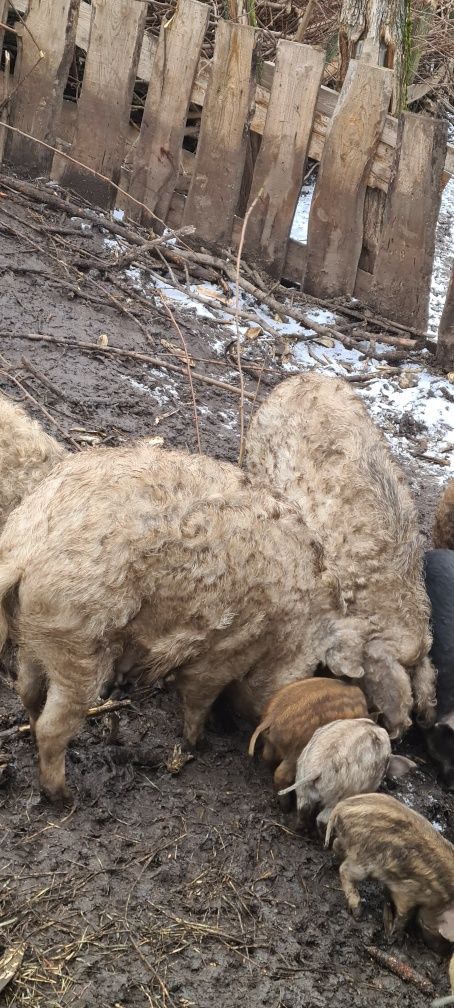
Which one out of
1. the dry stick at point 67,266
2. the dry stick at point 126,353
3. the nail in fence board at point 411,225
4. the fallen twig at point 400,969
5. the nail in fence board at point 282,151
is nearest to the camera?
the fallen twig at point 400,969

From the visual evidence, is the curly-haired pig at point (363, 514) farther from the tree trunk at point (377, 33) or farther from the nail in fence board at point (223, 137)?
the tree trunk at point (377, 33)

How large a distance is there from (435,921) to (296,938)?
0.50m

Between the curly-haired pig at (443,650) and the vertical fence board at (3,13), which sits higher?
the vertical fence board at (3,13)

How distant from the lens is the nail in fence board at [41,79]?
8.22m

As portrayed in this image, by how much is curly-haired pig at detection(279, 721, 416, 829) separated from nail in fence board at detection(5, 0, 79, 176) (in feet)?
20.1

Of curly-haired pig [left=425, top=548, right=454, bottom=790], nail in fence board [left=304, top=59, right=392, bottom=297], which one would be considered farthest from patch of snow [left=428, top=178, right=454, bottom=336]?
curly-haired pig [left=425, top=548, right=454, bottom=790]

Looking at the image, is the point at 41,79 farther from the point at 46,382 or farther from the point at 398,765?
the point at 398,765

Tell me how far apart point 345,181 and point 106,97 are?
201 centimetres

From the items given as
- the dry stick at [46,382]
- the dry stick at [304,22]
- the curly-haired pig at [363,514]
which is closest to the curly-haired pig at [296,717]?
the curly-haired pig at [363,514]

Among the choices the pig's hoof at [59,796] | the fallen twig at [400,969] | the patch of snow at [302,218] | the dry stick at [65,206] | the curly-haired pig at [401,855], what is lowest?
the fallen twig at [400,969]

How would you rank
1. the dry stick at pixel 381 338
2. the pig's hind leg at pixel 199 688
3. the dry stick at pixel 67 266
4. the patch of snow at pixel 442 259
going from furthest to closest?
the patch of snow at pixel 442 259 < the dry stick at pixel 381 338 < the dry stick at pixel 67 266 < the pig's hind leg at pixel 199 688

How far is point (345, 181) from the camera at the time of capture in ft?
26.5

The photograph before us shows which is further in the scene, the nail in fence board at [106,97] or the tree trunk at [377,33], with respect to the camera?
the tree trunk at [377,33]

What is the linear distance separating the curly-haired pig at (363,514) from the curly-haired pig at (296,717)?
0.39 metres
